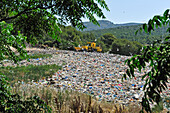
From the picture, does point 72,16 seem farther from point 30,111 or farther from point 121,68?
point 121,68

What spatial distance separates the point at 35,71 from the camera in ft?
29.7

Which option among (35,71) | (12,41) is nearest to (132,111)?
(12,41)

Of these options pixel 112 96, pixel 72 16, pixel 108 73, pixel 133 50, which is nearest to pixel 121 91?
pixel 112 96

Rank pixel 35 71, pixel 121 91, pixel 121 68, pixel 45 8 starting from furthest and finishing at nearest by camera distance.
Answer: pixel 121 68
pixel 35 71
pixel 121 91
pixel 45 8

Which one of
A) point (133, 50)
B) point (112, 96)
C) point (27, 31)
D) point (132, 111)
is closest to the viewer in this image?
point (27, 31)

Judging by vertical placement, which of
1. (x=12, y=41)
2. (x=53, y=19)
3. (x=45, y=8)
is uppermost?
(x=45, y=8)

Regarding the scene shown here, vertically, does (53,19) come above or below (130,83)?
above

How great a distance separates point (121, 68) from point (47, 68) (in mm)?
4535

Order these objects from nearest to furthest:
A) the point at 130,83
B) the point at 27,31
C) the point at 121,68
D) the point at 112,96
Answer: the point at 27,31, the point at 112,96, the point at 130,83, the point at 121,68

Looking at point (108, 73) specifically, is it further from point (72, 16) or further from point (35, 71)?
point (72, 16)

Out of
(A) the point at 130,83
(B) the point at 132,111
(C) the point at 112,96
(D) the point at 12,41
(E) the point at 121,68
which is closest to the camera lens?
(D) the point at 12,41

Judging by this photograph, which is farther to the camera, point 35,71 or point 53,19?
point 35,71

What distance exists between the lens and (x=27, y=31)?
297cm

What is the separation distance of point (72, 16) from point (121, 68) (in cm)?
797
